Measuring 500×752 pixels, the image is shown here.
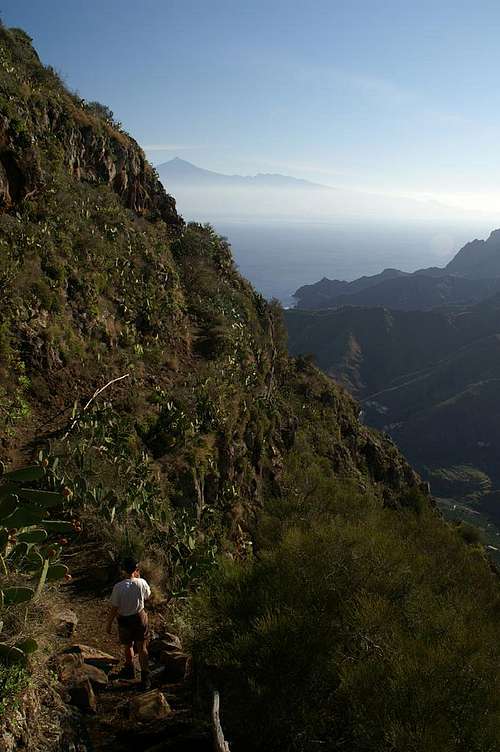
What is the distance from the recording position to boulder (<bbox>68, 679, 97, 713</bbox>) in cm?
506

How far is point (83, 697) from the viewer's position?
5.12 meters

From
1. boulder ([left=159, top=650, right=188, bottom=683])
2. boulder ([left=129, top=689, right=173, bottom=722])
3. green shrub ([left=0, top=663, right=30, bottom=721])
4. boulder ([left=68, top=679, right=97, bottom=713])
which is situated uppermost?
green shrub ([left=0, top=663, right=30, bottom=721])

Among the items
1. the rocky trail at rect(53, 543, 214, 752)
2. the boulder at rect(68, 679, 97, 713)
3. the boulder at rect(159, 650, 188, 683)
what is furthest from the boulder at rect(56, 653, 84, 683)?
the boulder at rect(159, 650, 188, 683)

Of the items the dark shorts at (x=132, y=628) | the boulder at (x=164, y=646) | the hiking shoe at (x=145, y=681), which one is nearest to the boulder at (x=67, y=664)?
the dark shorts at (x=132, y=628)

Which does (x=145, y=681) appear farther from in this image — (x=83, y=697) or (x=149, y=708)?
(x=83, y=697)

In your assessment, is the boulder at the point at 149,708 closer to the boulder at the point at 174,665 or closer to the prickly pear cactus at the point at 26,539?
the boulder at the point at 174,665

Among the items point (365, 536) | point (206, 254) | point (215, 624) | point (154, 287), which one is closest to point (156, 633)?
point (215, 624)

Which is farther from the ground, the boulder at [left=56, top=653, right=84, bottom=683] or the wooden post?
the wooden post

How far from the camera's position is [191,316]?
2355 cm

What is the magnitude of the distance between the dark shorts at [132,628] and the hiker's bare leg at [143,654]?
0.20 feet

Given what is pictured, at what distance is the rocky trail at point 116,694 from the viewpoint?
4852 millimetres

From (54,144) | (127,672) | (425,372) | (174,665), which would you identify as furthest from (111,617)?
(425,372)

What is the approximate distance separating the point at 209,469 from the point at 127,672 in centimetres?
886

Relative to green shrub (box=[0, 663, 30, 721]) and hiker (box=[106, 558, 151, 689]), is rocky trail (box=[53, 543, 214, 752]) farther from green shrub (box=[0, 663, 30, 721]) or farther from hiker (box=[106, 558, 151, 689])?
green shrub (box=[0, 663, 30, 721])
